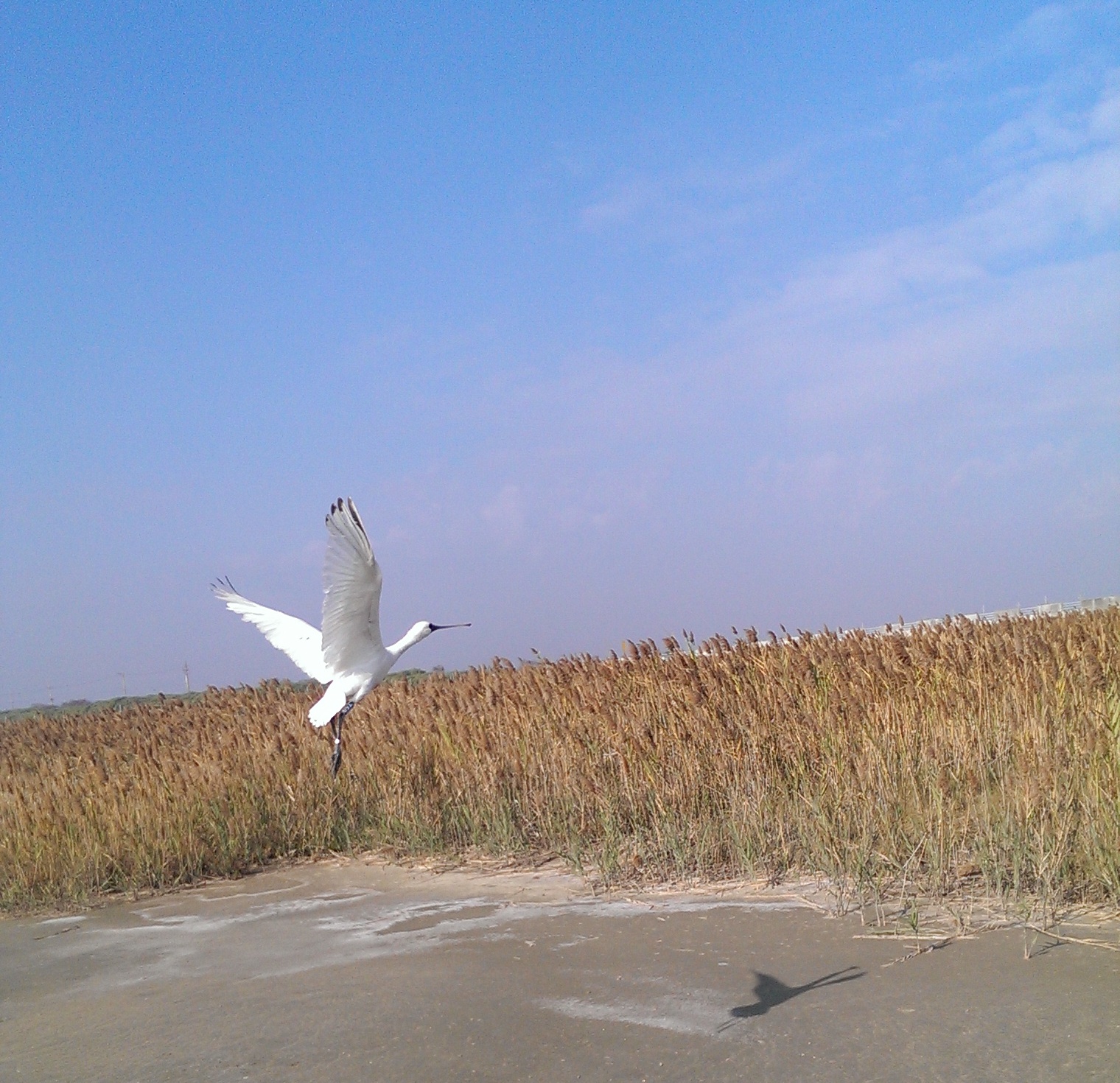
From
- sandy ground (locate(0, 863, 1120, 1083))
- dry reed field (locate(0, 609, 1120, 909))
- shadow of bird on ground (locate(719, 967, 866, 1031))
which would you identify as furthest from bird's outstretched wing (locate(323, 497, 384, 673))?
shadow of bird on ground (locate(719, 967, 866, 1031))

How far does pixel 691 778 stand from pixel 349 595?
3.09 m

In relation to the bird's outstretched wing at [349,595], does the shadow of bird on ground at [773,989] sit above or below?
below

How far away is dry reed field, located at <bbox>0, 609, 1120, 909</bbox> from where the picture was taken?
531cm

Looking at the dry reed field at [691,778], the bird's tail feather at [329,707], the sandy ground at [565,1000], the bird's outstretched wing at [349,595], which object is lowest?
the sandy ground at [565,1000]

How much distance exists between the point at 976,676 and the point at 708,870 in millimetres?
2433

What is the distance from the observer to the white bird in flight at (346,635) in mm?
7871

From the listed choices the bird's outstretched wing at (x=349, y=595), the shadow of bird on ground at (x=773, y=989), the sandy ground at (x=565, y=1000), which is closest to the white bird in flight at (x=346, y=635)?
the bird's outstretched wing at (x=349, y=595)

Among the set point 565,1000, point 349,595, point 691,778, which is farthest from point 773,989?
point 349,595

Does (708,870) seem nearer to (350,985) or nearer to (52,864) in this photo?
(350,985)

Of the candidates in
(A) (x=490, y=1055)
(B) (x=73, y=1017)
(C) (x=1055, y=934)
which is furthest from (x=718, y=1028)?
(B) (x=73, y=1017)

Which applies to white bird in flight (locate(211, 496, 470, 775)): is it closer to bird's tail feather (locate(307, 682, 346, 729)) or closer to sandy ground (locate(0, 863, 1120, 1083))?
bird's tail feather (locate(307, 682, 346, 729))

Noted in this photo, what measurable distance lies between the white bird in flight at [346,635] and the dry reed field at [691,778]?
585 millimetres

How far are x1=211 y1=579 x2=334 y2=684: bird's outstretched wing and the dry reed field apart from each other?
0.69 meters

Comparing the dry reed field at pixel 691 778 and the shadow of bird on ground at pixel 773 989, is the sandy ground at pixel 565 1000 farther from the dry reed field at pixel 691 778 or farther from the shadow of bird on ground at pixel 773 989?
the dry reed field at pixel 691 778
